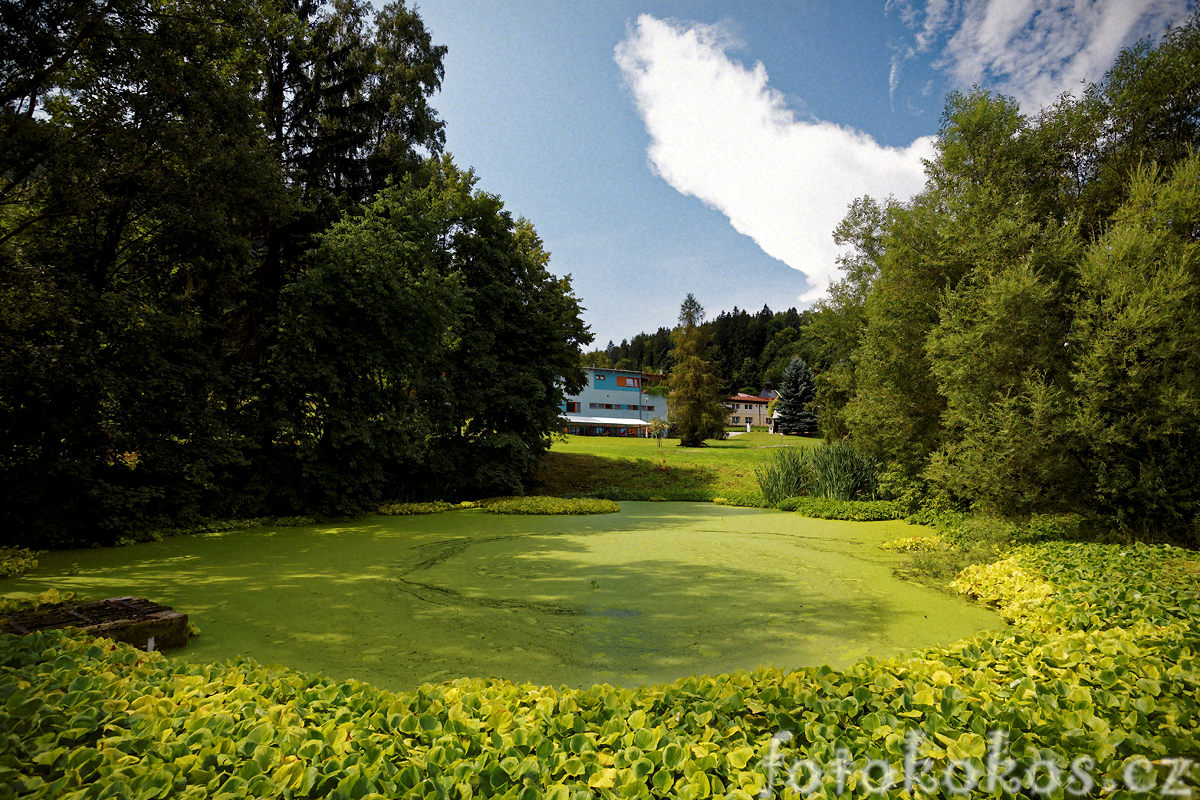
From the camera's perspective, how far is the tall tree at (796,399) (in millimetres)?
35594

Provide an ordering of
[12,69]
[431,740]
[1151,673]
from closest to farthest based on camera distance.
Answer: [431,740] → [1151,673] → [12,69]

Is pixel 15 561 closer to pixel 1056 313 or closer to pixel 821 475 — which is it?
pixel 821 475

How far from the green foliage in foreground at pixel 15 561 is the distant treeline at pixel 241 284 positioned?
0.83m

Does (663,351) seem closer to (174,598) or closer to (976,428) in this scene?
(976,428)

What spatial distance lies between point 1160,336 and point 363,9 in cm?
1479

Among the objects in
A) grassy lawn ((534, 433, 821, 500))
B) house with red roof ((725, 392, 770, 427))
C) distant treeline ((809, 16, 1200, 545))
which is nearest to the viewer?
distant treeline ((809, 16, 1200, 545))

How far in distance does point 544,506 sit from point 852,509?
5840 millimetres

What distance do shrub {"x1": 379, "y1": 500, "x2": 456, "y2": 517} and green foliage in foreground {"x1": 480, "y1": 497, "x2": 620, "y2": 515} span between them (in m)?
0.83

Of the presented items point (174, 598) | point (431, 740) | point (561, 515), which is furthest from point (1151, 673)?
point (561, 515)

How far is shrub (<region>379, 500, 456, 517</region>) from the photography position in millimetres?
9672

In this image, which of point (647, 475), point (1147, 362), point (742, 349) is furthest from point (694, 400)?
point (742, 349)

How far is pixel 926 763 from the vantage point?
4.96ft

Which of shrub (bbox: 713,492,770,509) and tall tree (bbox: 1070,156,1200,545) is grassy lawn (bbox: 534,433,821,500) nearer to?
shrub (bbox: 713,492,770,509)

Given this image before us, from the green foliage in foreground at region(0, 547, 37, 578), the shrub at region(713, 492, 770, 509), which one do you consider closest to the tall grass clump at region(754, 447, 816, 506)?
the shrub at region(713, 492, 770, 509)
